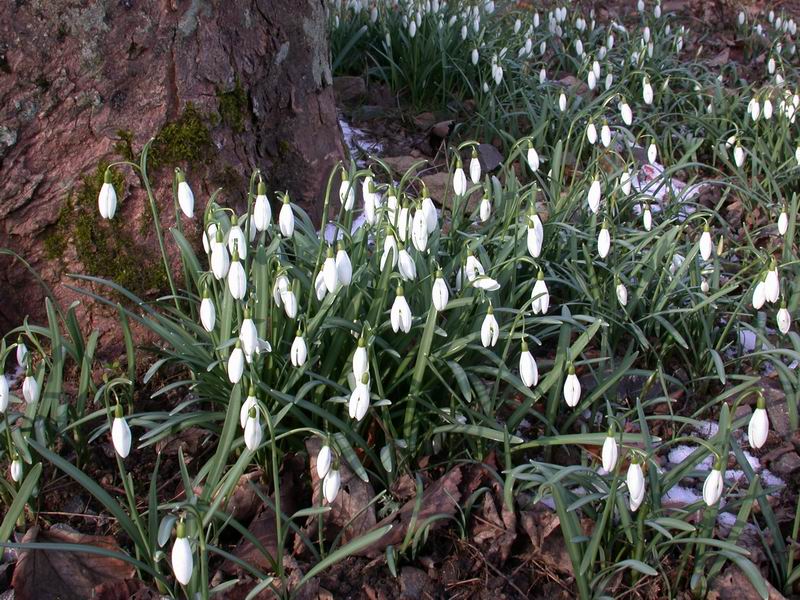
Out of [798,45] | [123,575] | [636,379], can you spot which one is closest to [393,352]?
[123,575]

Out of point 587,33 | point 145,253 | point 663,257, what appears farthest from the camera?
point 587,33

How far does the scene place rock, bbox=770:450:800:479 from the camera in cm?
249

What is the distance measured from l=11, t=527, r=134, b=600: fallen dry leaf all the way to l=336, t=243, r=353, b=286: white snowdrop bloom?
82cm

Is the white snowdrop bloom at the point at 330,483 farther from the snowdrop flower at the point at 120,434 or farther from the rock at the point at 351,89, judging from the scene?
the rock at the point at 351,89

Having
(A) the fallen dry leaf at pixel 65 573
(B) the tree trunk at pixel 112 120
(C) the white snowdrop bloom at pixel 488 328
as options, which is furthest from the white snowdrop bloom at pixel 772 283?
(A) the fallen dry leaf at pixel 65 573

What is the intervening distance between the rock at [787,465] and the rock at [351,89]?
3092mm

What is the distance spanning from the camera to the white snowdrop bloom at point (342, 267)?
195 centimetres

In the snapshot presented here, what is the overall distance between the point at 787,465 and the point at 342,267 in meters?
1.53

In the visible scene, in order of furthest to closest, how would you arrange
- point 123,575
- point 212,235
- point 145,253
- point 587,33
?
point 587,33
point 145,253
point 212,235
point 123,575

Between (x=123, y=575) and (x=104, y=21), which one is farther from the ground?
(x=104, y=21)

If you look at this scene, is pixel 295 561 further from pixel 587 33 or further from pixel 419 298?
pixel 587 33

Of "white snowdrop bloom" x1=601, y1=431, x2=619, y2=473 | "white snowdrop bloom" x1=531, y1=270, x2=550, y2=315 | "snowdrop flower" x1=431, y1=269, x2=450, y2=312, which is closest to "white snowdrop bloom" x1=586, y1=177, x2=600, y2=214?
"white snowdrop bloom" x1=531, y1=270, x2=550, y2=315

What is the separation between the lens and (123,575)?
1.99 metres

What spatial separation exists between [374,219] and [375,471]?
28.5 inches
